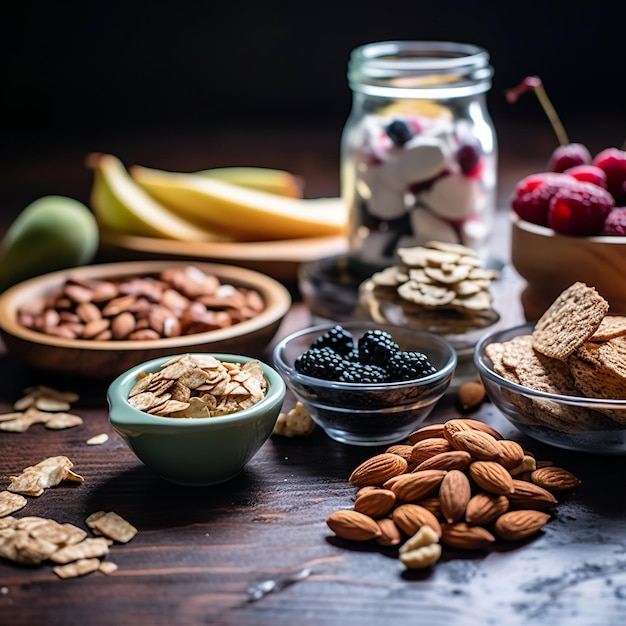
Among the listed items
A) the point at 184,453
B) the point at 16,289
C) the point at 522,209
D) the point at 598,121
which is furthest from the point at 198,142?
the point at 184,453

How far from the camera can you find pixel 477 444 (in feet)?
2.79

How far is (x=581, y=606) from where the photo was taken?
697 mm

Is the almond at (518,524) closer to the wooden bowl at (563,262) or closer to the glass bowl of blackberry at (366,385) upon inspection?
the glass bowl of blackberry at (366,385)

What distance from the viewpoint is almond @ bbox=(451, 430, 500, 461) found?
0.84m

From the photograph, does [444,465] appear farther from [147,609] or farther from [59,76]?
[59,76]

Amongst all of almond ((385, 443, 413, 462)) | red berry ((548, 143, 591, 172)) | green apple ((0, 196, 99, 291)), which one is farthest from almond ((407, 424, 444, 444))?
green apple ((0, 196, 99, 291))

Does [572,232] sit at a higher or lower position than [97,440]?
higher

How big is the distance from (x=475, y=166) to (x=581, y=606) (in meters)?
0.65

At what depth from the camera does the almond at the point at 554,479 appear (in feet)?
2.78

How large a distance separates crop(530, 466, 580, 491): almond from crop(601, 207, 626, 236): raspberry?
1.08 feet

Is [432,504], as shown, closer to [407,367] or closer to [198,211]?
[407,367]

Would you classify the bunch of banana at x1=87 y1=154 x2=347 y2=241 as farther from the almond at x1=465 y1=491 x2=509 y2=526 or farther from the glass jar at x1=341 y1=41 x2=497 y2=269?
the almond at x1=465 y1=491 x2=509 y2=526

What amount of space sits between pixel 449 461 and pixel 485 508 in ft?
0.20

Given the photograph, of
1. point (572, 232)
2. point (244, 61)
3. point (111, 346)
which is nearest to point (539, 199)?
point (572, 232)
